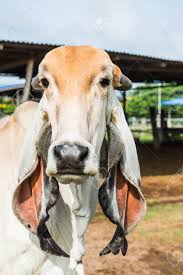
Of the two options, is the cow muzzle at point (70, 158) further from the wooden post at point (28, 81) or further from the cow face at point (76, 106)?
the wooden post at point (28, 81)

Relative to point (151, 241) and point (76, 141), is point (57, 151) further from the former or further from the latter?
point (151, 241)

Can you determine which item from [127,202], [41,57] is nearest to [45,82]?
[127,202]

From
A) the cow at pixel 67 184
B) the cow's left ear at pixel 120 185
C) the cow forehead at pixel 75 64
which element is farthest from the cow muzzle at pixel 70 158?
the cow's left ear at pixel 120 185

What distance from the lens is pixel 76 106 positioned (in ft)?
7.35

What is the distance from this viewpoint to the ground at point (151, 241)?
4.89 m

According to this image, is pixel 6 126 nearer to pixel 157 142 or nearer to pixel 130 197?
pixel 130 197

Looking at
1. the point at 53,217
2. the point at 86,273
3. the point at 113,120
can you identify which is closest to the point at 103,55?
the point at 113,120

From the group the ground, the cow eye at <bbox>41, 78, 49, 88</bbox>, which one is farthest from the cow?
the ground

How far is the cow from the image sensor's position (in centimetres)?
233

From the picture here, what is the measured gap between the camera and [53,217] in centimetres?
270

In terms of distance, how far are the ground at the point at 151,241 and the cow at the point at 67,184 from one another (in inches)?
86.3

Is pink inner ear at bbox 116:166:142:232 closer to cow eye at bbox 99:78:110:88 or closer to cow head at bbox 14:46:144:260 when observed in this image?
cow head at bbox 14:46:144:260

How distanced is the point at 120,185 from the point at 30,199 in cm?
55

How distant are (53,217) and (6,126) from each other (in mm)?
872
